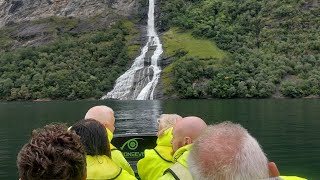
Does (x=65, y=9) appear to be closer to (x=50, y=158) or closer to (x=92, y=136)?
(x=92, y=136)

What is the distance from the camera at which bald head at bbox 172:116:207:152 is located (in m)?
6.40

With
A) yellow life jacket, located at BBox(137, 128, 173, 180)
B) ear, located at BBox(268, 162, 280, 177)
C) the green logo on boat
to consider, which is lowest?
the green logo on boat

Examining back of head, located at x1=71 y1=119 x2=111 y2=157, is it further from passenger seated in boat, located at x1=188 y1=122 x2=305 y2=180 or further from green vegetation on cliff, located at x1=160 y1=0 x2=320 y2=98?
green vegetation on cliff, located at x1=160 y1=0 x2=320 y2=98

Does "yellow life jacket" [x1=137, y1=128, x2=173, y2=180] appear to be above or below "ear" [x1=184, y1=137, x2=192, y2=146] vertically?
below

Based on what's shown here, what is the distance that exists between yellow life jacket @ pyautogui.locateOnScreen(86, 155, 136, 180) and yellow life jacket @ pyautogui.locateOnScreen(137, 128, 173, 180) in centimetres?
153

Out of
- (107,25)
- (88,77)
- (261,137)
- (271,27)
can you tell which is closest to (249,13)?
(271,27)

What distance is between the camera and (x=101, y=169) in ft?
20.9

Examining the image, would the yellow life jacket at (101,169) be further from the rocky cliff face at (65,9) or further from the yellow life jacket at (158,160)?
the rocky cliff face at (65,9)

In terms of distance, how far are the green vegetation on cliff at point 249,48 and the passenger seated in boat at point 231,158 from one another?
373ft

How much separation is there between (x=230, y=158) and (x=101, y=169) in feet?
9.89

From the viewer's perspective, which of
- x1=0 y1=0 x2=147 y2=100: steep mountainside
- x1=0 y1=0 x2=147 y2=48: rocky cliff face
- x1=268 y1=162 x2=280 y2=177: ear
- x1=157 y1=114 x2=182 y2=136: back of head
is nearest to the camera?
x1=268 y1=162 x2=280 y2=177: ear

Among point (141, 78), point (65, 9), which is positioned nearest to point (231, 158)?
point (141, 78)

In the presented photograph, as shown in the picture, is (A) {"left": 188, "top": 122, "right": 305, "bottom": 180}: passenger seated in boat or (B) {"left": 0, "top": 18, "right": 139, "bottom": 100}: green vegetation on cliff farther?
(B) {"left": 0, "top": 18, "right": 139, "bottom": 100}: green vegetation on cliff

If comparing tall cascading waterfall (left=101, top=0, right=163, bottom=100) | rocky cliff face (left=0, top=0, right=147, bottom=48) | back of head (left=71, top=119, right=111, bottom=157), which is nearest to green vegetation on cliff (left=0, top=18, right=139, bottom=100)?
rocky cliff face (left=0, top=0, right=147, bottom=48)
